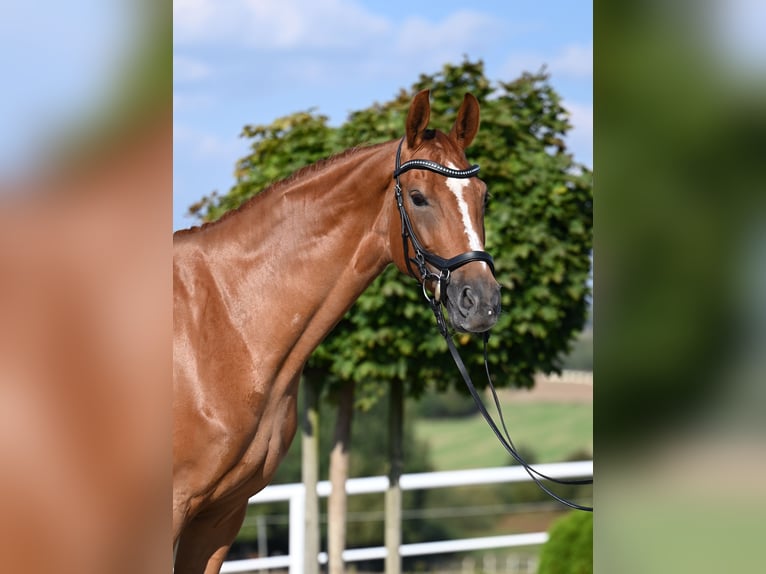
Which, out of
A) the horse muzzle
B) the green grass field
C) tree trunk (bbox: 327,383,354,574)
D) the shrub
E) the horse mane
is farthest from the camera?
the green grass field

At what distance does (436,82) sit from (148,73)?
185 inches

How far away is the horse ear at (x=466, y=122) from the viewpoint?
300cm

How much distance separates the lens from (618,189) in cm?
73

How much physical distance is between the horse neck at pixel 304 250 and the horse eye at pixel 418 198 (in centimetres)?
11

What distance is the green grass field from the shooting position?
21609mm

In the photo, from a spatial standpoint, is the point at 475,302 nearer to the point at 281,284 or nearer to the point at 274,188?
the point at 281,284

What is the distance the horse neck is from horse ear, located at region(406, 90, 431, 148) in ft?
0.30

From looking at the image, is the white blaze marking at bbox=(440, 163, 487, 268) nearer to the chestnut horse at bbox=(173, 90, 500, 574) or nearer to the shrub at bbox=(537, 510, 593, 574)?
the chestnut horse at bbox=(173, 90, 500, 574)

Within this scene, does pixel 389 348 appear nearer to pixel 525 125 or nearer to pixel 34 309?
pixel 525 125

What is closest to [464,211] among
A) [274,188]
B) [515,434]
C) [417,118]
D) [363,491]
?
[417,118]

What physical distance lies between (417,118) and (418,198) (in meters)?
0.30

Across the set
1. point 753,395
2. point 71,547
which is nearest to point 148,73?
point 71,547

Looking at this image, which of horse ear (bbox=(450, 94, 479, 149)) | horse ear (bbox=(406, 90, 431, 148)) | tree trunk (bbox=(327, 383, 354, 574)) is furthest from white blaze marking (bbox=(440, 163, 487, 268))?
tree trunk (bbox=(327, 383, 354, 574))

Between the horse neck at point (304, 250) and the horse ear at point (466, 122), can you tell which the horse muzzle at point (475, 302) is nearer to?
the horse neck at point (304, 250)
